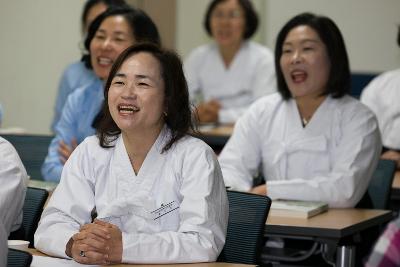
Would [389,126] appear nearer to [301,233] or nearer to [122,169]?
[301,233]

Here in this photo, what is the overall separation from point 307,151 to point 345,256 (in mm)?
886

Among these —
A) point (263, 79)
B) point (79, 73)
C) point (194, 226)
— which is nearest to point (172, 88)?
point (194, 226)

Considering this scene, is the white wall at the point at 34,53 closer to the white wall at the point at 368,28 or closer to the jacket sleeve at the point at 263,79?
the jacket sleeve at the point at 263,79

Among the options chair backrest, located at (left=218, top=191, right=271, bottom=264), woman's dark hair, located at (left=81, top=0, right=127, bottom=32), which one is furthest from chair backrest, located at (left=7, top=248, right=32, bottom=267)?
woman's dark hair, located at (left=81, top=0, right=127, bottom=32)

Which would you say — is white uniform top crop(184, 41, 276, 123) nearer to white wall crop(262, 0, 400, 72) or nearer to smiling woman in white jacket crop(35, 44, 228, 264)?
white wall crop(262, 0, 400, 72)

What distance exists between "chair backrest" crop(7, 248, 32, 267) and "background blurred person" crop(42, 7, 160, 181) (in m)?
2.02

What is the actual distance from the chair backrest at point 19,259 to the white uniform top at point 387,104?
3524mm

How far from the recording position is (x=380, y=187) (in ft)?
14.5

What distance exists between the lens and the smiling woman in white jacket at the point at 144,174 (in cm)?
307

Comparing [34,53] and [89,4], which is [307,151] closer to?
[89,4]

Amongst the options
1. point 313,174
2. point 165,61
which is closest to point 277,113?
point 313,174

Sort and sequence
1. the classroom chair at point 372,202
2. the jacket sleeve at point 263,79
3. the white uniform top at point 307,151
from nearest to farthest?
the classroom chair at point 372,202 < the white uniform top at point 307,151 < the jacket sleeve at point 263,79

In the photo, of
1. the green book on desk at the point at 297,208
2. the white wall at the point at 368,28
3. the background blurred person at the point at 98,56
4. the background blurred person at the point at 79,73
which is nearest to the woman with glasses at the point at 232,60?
the white wall at the point at 368,28

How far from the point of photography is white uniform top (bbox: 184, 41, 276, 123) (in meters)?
7.31
